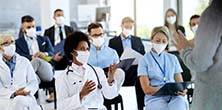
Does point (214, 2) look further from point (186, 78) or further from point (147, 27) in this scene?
point (147, 27)

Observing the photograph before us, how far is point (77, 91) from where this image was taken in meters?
2.98

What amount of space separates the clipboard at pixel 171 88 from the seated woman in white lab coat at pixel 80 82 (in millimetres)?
413

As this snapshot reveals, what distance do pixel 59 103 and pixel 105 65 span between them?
4.60 feet

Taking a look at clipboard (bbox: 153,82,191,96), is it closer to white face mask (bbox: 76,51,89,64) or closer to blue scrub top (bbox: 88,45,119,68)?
white face mask (bbox: 76,51,89,64)

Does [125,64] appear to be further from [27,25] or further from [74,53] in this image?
[27,25]

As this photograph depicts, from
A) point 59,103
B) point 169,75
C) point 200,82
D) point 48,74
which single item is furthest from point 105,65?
point 200,82

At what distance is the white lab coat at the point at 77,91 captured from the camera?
9.46 ft

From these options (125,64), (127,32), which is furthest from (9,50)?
(127,32)

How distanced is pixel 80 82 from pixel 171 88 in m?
0.79

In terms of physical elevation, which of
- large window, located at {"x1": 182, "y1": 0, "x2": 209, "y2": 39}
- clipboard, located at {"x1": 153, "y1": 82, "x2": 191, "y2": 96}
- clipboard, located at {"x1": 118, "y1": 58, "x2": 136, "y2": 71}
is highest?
large window, located at {"x1": 182, "y1": 0, "x2": 209, "y2": 39}

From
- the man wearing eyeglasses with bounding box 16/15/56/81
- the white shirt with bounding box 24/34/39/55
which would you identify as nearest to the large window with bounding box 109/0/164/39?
the man wearing eyeglasses with bounding box 16/15/56/81

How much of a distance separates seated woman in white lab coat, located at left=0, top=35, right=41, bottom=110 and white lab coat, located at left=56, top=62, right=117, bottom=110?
26.8 inches

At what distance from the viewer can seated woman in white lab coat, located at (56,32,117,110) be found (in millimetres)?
2885

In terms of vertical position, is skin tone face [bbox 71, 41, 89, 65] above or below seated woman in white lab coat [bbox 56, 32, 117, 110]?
above
